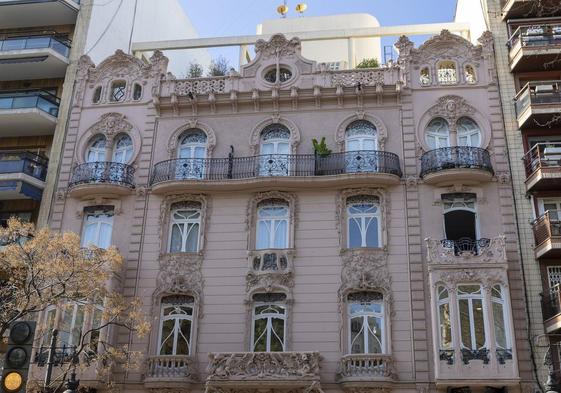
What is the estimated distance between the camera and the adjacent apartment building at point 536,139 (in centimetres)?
2077

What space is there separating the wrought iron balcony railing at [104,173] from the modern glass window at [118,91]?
11.4 feet

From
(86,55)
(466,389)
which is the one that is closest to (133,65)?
(86,55)

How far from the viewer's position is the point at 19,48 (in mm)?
Result: 28047

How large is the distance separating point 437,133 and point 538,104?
152 inches

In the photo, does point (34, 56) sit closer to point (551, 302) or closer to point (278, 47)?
point (278, 47)

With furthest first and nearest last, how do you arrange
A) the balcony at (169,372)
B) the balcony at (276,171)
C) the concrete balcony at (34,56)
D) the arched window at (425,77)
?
the concrete balcony at (34,56) < the arched window at (425,77) < the balcony at (276,171) < the balcony at (169,372)

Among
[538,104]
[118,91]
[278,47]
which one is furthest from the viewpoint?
[118,91]

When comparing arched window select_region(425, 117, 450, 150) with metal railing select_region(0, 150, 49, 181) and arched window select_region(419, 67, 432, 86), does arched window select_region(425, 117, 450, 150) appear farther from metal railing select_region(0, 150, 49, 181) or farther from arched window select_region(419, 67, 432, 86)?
metal railing select_region(0, 150, 49, 181)

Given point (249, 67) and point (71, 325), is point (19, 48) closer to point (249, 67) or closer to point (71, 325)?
point (249, 67)

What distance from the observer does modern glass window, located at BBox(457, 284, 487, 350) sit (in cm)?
2028

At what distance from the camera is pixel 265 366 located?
2067 cm

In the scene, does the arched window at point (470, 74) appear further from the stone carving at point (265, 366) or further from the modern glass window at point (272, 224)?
the stone carving at point (265, 366)

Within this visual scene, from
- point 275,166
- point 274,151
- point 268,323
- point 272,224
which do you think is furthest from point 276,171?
point 268,323

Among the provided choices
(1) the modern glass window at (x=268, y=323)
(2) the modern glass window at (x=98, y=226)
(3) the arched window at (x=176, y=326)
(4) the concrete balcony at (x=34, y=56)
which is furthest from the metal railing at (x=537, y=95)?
(4) the concrete balcony at (x=34, y=56)
